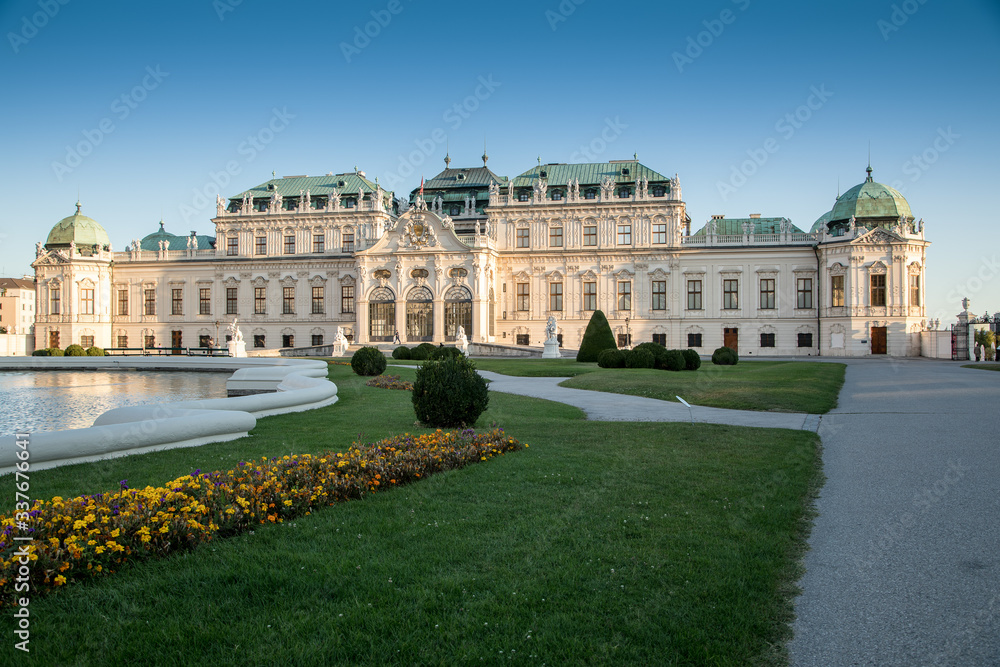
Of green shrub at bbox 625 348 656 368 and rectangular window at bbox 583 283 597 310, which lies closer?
green shrub at bbox 625 348 656 368

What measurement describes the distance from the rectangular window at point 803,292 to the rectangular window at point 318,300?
4141cm

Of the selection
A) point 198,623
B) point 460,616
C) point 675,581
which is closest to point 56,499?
point 198,623

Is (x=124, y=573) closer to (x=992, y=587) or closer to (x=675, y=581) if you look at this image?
(x=675, y=581)

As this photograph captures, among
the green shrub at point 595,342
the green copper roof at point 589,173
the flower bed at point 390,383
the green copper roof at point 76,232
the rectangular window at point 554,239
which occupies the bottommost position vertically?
the flower bed at point 390,383

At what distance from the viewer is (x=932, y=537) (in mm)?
6598

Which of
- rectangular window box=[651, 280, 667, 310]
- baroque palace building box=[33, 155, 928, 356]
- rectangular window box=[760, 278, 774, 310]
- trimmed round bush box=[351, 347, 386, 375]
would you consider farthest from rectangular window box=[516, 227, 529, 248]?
trimmed round bush box=[351, 347, 386, 375]

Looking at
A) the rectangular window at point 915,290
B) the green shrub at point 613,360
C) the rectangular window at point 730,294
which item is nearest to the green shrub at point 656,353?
the green shrub at point 613,360

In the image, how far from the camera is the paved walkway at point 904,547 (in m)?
4.52

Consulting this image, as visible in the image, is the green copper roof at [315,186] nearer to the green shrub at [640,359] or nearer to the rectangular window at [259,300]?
the rectangular window at [259,300]

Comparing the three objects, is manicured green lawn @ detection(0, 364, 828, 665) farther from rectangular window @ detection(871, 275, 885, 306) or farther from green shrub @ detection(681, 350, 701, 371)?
rectangular window @ detection(871, 275, 885, 306)

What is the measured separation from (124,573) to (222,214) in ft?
217

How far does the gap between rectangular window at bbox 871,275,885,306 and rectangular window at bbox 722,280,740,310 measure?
988 cm

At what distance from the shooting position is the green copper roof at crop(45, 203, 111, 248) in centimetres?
6656

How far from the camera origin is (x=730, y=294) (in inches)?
2254
